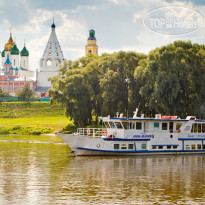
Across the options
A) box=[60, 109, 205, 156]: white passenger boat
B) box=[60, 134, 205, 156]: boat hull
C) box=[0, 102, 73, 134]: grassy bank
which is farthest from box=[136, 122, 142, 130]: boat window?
box=[0, 102, 73, 134]: grassy bank

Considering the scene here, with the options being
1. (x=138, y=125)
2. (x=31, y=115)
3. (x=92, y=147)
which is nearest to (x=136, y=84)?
(x=138, y=125)

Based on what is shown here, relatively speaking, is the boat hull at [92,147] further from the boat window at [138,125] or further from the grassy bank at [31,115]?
the grassy bank at [31,115]

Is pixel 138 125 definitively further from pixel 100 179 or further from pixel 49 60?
pixel 49 60

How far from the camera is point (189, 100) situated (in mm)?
56844

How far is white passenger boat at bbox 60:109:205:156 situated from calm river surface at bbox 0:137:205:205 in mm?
1234

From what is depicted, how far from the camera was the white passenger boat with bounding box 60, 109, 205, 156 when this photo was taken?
40469 mm

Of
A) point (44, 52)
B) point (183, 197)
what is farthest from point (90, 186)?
point (44, 52)

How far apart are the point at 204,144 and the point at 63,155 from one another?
42.1 feet

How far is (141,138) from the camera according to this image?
41.6 meters

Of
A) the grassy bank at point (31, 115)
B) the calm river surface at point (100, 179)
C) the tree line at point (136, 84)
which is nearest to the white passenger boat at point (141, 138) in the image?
the calm river surface at point (100, 179)

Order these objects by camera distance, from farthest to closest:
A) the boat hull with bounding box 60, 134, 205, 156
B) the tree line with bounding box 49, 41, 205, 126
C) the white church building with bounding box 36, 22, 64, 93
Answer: the white church building with bounding box 36, 22, 64, 93 → the tree line with bounding box 49, 41, 205, 126 → the boat hull with bounding box 60, 134, 205, 156

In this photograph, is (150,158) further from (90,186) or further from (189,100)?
(189,100)

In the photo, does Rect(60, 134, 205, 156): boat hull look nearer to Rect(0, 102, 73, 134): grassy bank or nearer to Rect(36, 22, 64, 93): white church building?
Rect(0, 102, 73, 134): grassy bank

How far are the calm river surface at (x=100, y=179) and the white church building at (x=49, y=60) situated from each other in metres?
144
